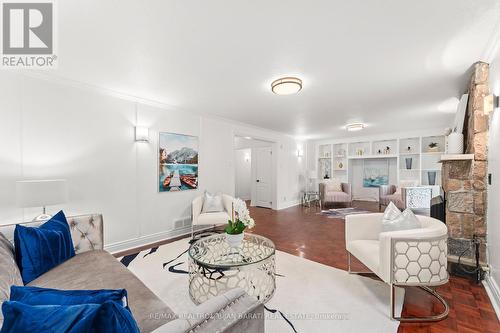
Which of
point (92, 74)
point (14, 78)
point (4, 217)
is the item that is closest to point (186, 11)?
point (92, 74)

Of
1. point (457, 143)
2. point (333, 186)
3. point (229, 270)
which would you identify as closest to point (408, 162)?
point (333, 186)

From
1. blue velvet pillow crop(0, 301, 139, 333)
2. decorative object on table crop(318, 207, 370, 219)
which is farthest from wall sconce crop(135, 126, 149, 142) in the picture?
decorative object on table crop(318, 207, 370, 219)

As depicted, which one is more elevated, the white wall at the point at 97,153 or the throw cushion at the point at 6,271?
the white wall at the point at 97,153

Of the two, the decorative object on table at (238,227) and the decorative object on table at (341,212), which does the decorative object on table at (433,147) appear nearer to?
the decorative object on table at (341,212)

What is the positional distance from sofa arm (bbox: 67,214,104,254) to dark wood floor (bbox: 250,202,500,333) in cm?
235

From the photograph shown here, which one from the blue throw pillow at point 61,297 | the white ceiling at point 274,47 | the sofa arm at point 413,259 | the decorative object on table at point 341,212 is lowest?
the decorative object on table at point 341,212

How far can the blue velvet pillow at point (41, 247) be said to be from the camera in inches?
62.9

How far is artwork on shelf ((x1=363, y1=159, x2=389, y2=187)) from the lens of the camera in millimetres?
7285

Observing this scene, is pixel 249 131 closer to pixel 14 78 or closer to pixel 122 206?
pixel 122 206

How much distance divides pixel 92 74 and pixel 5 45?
28.1 inches

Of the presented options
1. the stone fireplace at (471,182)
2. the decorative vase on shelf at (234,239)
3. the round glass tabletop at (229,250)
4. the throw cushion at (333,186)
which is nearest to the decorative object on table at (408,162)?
the throw cushion at (333,186)

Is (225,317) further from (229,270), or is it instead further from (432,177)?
(432,177)

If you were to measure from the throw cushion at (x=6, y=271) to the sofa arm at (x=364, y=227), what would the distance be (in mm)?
2685

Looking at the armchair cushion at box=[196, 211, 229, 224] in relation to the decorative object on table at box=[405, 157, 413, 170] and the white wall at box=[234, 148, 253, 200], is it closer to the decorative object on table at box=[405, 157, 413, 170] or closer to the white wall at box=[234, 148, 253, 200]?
the white wall at box=[234, 148, 253, 200]
